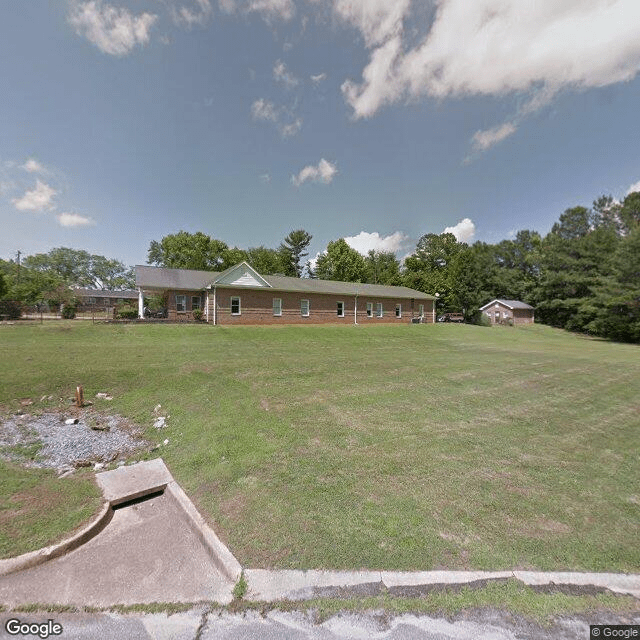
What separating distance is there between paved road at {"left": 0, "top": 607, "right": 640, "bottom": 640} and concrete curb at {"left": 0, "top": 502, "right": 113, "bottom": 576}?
54 centimetres

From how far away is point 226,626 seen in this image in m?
2.28

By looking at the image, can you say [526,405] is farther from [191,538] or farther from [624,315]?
[624,315]

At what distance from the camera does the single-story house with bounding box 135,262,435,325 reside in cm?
2284

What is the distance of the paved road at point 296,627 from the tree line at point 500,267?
3498 centimetres

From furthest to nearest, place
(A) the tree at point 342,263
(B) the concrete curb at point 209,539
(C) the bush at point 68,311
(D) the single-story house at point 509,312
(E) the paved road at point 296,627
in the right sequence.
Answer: (A) the tree at point 342,263, (D) the single-story house at point 509,312, (C) the bush at point 68,311, (B) the concrete curb at point 209,539, (E) the paved road at point 296,627

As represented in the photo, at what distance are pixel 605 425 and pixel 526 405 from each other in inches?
54.8

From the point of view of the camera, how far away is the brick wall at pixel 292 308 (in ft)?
75.2

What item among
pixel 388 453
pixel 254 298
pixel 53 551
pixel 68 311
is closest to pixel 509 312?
pixel 254 298

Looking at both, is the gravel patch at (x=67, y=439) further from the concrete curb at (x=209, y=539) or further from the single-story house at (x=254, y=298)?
the single-story house at (x=254, y=298)

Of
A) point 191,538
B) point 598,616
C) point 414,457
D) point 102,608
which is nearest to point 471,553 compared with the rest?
point 598,616

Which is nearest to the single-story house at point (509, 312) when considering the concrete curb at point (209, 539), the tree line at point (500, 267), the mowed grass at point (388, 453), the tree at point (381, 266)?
the tree line at point (500, 267)

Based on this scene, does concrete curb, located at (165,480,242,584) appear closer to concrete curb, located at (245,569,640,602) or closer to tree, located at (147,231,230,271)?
concrete curb, located at (245,569,640,602)

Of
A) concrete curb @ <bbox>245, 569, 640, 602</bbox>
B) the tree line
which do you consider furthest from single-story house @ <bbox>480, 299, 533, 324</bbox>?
concrete curb @ <bbox>245, 569, 640, 602</bbox>

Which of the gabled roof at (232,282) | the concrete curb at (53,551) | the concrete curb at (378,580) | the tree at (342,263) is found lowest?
the concrete curb at (53,551)
